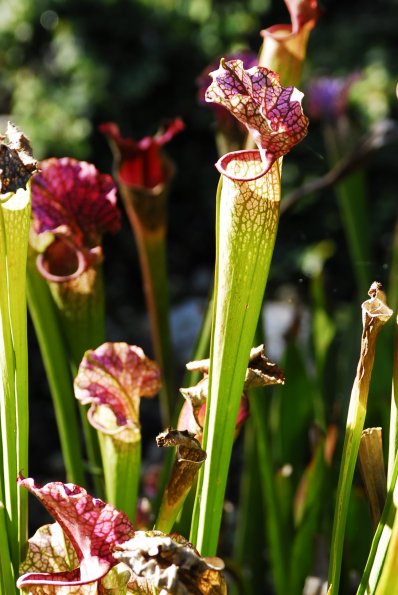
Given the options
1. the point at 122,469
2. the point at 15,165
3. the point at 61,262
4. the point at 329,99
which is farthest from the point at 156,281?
the point at 329,99

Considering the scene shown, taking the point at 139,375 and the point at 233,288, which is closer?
the point at 233,288

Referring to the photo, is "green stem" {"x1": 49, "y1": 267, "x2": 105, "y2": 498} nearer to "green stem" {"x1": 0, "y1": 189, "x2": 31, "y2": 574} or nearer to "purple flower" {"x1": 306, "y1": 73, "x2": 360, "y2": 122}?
"green stem" {"x1": 0, "y1": 189, "x2": 31, "y2": 574}

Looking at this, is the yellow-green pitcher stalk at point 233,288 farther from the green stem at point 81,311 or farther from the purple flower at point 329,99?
the purple flower at point 329,99

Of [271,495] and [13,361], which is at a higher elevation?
[13,361]

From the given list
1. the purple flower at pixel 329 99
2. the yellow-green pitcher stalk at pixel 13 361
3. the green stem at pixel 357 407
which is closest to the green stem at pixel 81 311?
the yellow-green pitcher stalk at pixel 13 361

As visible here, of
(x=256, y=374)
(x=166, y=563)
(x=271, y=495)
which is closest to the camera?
(x=166, y=563)

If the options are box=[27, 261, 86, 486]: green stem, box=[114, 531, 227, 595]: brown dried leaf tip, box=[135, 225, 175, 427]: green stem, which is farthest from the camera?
box=[135, 225, 175, 427]: green stem

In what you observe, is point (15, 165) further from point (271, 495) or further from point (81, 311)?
point (271, 495)

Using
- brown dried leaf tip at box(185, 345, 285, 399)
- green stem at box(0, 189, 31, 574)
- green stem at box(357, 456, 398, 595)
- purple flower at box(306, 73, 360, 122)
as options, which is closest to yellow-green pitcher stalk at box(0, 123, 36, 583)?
green stem at box(0, 189, 31, 574)
